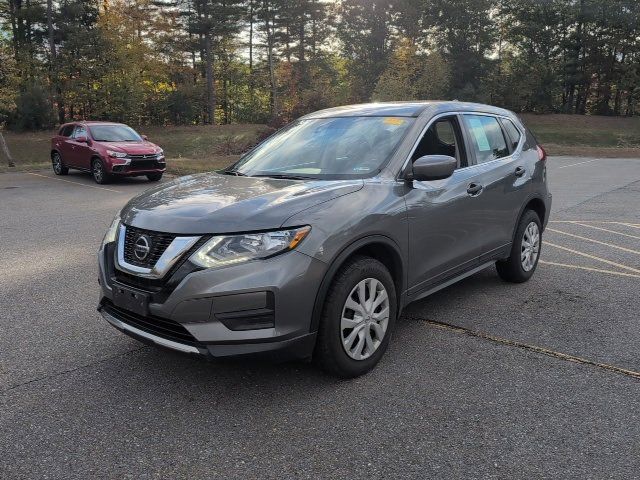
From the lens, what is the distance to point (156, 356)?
12.7 ft

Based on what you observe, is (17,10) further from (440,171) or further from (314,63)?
(440,171)

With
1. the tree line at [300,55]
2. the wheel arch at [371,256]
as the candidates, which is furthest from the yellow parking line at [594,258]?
the tree line at [300,55]

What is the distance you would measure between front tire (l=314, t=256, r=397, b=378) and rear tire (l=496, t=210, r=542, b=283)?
2.17m

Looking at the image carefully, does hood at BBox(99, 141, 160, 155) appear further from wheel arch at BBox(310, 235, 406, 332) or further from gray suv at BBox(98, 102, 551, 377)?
wheel arch at BBox(310, 235, 406, 332)

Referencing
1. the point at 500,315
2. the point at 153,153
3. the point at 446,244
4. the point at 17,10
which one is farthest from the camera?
the point at 17,10

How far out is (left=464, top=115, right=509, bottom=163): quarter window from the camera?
4789 mm

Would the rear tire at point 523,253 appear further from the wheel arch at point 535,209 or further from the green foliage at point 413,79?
the green foliage at point 413,79

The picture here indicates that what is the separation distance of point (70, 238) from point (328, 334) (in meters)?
5.93

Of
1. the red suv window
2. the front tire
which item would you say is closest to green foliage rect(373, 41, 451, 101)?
the red suv window

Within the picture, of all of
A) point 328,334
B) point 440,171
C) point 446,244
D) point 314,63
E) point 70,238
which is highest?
point 314,63

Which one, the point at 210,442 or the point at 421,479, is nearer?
the point at 421,479

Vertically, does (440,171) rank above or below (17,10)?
below

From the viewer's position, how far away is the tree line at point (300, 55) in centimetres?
4072

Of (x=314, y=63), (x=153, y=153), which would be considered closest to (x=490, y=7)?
(x=314, y=63)
